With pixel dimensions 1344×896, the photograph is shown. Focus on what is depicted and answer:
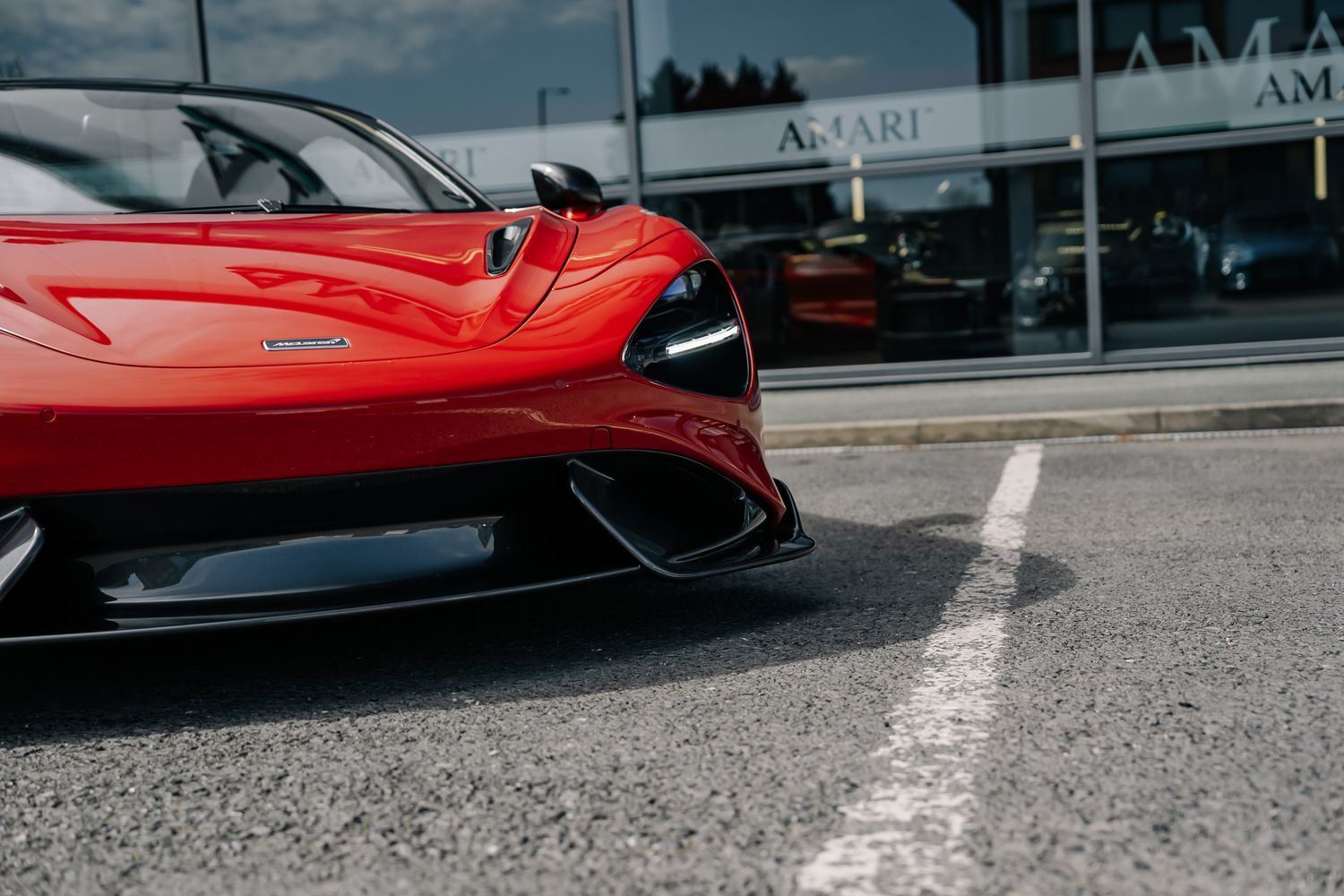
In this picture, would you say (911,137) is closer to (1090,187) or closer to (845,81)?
(845,81)

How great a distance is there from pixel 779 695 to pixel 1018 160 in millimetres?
7222

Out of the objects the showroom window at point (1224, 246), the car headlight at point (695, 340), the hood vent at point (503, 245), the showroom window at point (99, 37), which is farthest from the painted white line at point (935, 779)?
the showroom window at point (99, 37)

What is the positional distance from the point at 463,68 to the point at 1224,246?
516cm

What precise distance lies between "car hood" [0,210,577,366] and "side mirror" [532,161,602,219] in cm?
41

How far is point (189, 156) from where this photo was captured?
12.5 ft

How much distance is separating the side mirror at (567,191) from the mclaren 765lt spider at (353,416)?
26cm

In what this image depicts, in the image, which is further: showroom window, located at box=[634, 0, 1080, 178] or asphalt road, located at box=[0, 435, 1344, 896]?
showroom window, located at box=[634, 0, 1080, 178]

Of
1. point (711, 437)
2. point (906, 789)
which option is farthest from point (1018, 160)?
point (906, 789)

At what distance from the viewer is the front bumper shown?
241 centimetres

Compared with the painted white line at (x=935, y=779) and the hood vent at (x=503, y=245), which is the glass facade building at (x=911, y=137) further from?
the hood vent at (x=503, y=245)

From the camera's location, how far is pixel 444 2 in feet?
31.6

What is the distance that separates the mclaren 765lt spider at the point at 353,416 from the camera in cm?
240

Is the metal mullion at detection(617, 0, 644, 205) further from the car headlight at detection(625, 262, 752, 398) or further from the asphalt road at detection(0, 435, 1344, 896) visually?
the car headlight at detection(625, 262, 752, 398)

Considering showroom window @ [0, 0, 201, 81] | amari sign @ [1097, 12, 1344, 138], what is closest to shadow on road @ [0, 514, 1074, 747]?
amari sign @ [1097, 12, 1344, 138]
